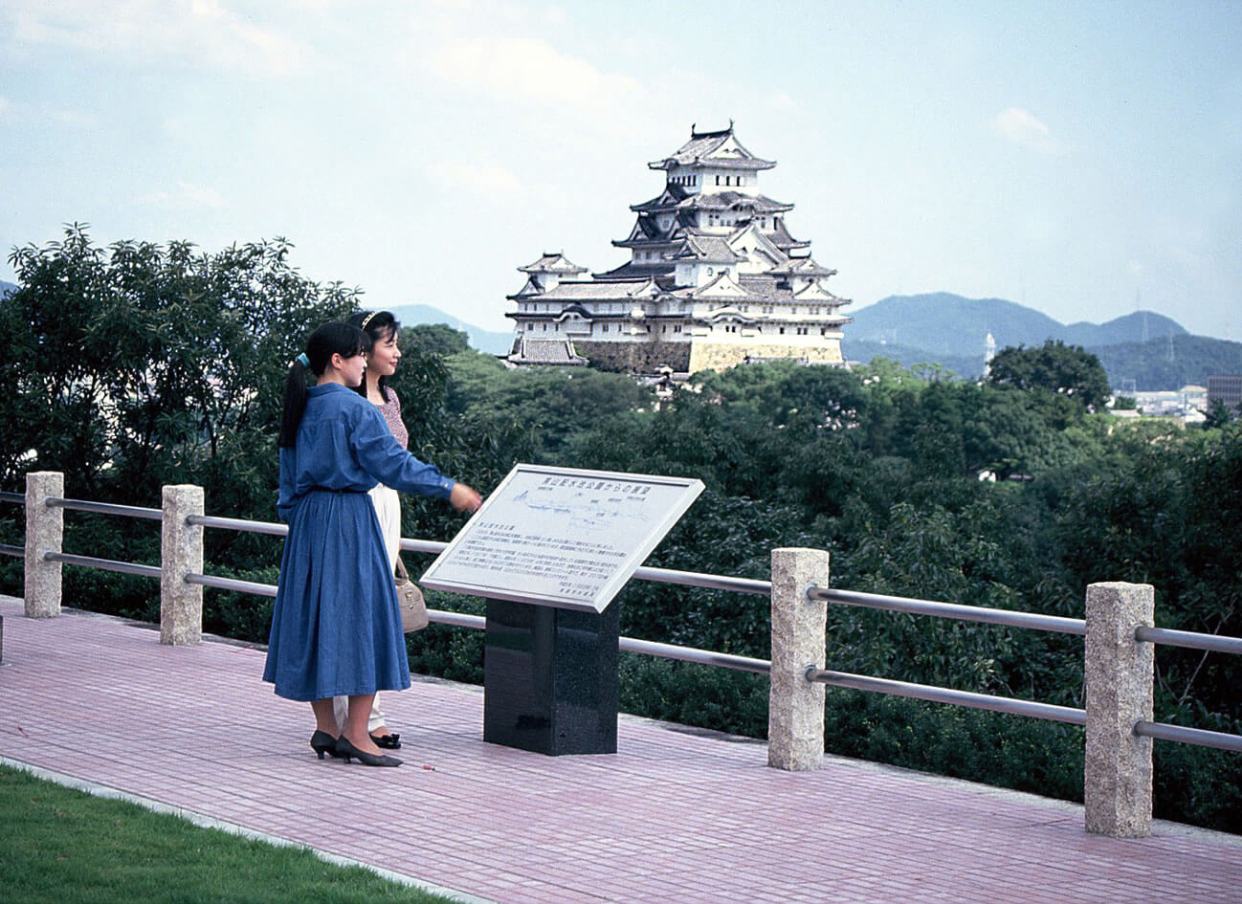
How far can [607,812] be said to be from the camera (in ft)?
24.1

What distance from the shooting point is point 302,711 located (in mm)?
9617

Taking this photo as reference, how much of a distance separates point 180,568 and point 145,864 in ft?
20.4

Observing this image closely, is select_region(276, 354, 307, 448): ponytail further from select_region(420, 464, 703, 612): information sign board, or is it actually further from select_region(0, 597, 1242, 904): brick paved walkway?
select_region(0, 597, 1242, 904): brick paved walkway

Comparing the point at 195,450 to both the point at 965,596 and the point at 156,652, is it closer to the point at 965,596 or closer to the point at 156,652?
the point at 156,652

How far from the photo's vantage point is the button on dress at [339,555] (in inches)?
309

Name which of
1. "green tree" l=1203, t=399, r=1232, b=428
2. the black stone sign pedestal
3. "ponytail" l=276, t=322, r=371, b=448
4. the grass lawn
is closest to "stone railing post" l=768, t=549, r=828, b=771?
the black stone sign pedestal

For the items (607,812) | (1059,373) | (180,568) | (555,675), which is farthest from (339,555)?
(1059,373)

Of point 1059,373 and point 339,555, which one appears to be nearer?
point 339,555

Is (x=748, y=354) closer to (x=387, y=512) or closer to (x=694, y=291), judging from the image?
(x=694, y=291)

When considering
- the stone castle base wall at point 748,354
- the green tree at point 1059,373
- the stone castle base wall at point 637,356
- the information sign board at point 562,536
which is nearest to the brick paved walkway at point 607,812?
the information sign board at point 562,536

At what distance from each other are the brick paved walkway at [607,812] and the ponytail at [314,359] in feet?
4.87

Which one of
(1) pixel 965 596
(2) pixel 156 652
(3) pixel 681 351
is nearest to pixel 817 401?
Result: (3) pixel 681 351

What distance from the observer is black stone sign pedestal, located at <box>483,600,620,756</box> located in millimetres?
Result: 8531

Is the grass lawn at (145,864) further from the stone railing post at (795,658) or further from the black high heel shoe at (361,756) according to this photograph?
the stone railing post at (795,658)
